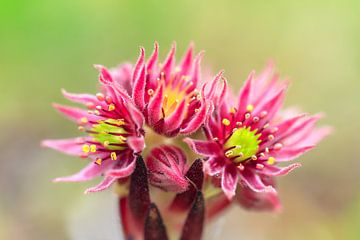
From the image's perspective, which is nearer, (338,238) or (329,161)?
(338,238)

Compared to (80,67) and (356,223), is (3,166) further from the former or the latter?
(356,223)

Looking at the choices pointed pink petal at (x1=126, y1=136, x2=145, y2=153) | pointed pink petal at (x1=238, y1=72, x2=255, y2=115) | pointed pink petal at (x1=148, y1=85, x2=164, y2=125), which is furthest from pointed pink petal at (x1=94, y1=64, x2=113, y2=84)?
pointed pink petal at (x1=238, y1=72, x2=255, y2=115)

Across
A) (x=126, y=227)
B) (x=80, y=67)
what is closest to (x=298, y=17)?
(x=80, y=67)

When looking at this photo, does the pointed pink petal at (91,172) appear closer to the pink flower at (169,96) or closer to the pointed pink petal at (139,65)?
the pink flower at (169,96)

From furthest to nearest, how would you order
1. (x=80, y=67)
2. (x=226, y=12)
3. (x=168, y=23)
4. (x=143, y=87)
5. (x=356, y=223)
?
(x=226, y=12), (x=168, y=23), (x=80, y=67), (x=356, y=223), (x=143, y=87)

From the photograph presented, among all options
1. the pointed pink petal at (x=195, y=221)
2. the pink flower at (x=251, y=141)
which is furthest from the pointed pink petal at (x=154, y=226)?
the pink flower at (x=251, y=141)

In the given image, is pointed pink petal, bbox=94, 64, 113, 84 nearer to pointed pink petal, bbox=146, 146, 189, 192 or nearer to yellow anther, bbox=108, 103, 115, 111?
yellow anther, bbox=108, 103, 115, 111

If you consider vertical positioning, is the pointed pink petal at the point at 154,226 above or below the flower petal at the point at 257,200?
below
